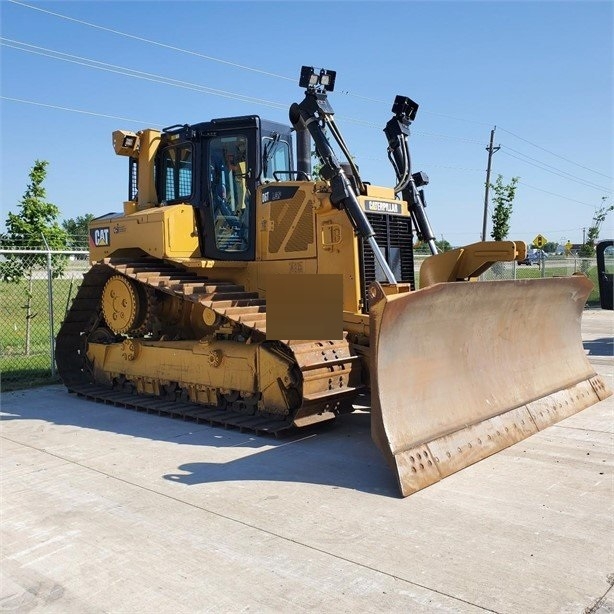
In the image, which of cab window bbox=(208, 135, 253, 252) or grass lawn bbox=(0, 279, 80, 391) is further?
grass lawn bbox=(0, 279, 80, 391)

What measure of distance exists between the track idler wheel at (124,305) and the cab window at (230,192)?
3.75 ft

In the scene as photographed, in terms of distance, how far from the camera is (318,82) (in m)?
6.78

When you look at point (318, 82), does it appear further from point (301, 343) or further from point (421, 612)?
point (421, 612)

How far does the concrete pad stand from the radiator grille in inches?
66.5

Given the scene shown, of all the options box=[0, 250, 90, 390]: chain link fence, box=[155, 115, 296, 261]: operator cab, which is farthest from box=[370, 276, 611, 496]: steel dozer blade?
box=[0, 250, 90, 390]: chain link fence

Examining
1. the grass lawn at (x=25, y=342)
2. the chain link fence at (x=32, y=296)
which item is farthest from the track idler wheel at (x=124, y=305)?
the grass lawn at (x=25, y=342)

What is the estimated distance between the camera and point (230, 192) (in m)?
7.80

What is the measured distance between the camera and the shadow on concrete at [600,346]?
11.5m

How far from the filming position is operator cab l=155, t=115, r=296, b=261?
299 inches

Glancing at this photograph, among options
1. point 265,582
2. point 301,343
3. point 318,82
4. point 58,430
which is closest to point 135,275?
point 58,430

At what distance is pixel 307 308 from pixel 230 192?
6.88 feet

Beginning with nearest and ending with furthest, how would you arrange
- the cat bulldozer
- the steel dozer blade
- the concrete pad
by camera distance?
the concrete pad → the steel dozer blade → the cat bulldozer

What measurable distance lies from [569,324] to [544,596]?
496 centimetres

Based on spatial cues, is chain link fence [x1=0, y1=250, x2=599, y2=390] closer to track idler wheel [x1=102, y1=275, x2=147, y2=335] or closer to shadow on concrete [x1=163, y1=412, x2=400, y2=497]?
track idler wheel [x1=102, y1=275, x2=147, y2=335]
